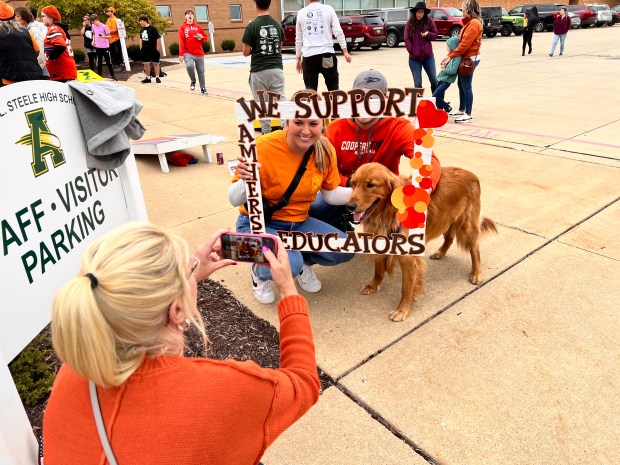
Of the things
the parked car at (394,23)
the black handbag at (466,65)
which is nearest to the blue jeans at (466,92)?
the black handbag at (466,65)

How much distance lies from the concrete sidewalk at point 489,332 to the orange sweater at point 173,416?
3.57 ft

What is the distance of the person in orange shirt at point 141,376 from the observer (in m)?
1.01

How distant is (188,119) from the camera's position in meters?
9.15

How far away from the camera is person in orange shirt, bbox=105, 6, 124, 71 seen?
690 inches

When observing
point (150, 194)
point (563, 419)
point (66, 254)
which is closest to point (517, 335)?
point (563, 419)

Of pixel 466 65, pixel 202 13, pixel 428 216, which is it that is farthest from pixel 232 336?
pixel 202 13

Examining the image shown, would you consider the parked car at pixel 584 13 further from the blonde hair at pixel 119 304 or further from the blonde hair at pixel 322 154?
the blonde hair at pixel 119 304

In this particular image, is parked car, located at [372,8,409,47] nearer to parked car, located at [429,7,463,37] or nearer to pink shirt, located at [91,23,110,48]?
parked car, located at [429,7,463,37]

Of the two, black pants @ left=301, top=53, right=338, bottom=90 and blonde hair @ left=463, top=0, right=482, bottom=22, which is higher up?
blonde hair @ left=463, top=0, right=482, bottom=22

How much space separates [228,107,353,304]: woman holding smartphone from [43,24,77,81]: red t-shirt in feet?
20.4

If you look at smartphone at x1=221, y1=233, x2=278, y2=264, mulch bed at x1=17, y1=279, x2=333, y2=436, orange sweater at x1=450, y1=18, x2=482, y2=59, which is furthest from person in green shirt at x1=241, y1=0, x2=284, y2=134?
smartphone at x1=221, y1=233, x2=278, y2=264

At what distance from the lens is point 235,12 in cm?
3045

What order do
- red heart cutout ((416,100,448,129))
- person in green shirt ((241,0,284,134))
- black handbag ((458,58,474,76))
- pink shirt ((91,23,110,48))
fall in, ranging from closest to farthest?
red heart cutout ((416,100,448,129)) < person in green shirt ((241,0,284,134)) < black handbag ((458,58,474,76)) < pink shirt ((91,23,110,48))

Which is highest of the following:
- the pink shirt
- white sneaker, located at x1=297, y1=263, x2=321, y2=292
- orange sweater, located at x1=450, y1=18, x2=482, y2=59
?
the pink shirt
